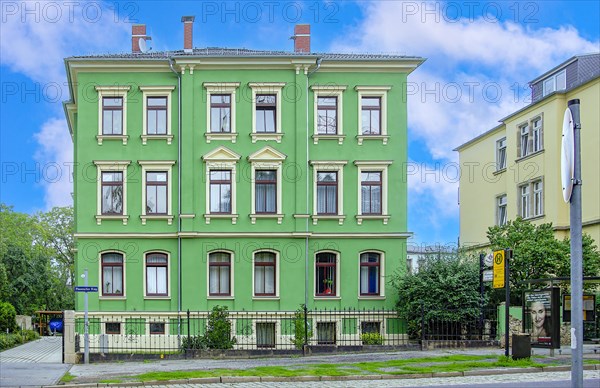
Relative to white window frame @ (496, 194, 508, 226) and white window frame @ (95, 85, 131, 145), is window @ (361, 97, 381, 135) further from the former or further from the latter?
white window frame @ (496, 194, 508, 226)

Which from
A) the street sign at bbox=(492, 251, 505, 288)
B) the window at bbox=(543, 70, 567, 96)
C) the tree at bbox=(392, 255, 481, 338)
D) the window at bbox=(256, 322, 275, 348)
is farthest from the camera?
the window at bbox=(543, 70, 567, 96)

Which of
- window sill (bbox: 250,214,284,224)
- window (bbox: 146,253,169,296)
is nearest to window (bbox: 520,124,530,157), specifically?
window sill (bbox: 250,214,284,224)

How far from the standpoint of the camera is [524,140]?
154ft

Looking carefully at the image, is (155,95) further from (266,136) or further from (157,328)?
(157,328)

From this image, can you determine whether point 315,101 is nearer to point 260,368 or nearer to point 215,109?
point 215,109

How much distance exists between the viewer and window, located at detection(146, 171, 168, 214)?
124ft

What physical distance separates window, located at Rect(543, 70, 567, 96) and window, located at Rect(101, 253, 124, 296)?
25954 mm

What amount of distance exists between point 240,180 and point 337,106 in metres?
5.64

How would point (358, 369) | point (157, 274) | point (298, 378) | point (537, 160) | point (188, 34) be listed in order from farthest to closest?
point (537, 160)
point (188, 34)
point (157, 274)
point (358, 369)
point (298, 378)

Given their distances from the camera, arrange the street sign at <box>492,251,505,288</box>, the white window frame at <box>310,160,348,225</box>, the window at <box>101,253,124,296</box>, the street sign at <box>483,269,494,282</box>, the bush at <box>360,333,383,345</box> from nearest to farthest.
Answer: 1. the street sign at <box>492,251,505,288</box>
2. the street sign at <box>483,269,494,282</box>
3. the bush at <box>360,333,383,345</box>
4. the window at <box>101,253,124,296</box>
5. the white window frame at <box>310,160,348,225</box>

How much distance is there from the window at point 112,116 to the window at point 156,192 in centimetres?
253

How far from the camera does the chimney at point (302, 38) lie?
133ft

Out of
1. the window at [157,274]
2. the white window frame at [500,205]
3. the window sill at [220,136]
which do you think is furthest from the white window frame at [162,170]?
the white window frame at [500,205]

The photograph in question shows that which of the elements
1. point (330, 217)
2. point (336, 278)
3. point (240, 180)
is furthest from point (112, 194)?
point (336, 278)
